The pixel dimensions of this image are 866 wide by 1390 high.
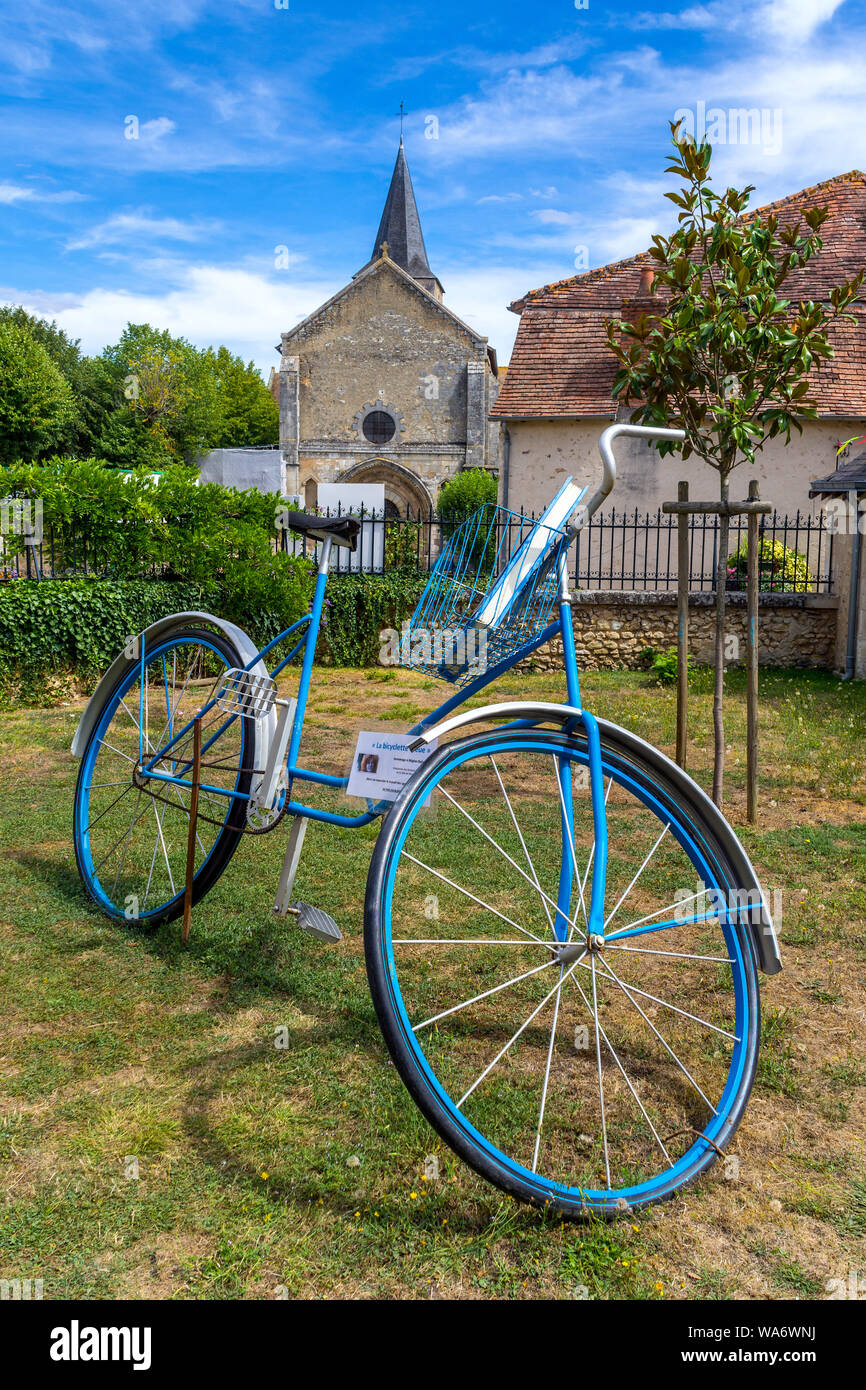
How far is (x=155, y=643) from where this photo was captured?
13.1 ft

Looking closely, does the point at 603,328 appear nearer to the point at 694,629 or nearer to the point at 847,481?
the point at 694,629

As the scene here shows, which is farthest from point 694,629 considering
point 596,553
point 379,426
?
point 379,426

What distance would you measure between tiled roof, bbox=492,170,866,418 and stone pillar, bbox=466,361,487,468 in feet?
58.6

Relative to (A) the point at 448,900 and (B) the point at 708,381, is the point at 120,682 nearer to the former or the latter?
(A) the point at 448,900

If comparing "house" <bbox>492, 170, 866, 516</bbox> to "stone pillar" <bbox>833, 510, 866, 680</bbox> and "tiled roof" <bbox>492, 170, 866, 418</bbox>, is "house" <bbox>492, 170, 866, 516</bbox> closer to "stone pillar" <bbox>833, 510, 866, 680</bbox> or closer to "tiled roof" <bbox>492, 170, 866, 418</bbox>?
"tiled roof" <bbox>492, 170, 866, 418</bbox>

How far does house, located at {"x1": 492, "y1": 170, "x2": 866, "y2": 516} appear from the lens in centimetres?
1708

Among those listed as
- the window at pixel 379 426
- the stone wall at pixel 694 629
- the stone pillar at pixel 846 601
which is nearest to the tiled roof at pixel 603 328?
the stone pillar at pixel 846 601

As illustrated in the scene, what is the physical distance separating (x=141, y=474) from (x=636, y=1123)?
9.07 metres

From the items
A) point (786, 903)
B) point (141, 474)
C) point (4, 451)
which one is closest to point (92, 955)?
point (786, 903)

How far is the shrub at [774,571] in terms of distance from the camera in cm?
1328

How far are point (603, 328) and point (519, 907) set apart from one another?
16847 mm

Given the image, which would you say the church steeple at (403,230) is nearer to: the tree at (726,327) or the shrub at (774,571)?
the shrub at (774,571)
